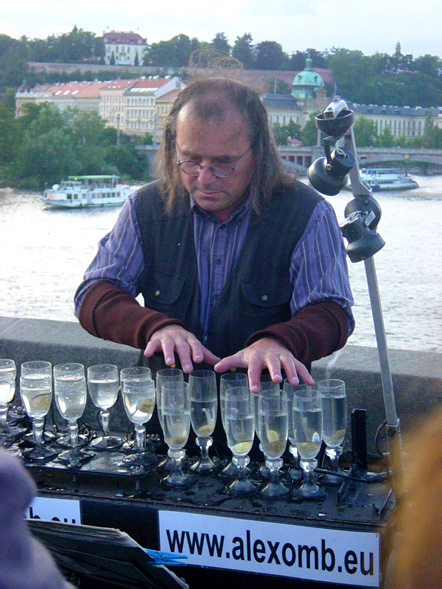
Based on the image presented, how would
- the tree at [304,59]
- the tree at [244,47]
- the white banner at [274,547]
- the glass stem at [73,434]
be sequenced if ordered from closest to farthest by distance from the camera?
the white banner at [274,547], the glass stem at [73,434], the tree at [304,59], the tree at [244,47]

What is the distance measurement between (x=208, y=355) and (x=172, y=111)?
2.95ft

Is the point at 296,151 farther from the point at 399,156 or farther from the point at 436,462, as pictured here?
the point at 436,462

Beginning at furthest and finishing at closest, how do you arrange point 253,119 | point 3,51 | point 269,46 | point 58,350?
point 3,51 → point 269,46 → point 58,350 → point 253,119

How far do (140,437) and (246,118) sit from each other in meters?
1.09

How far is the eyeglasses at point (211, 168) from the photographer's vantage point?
2730mm

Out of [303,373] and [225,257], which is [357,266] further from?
[303,373]

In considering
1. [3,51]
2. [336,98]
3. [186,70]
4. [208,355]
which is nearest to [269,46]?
[186,70]

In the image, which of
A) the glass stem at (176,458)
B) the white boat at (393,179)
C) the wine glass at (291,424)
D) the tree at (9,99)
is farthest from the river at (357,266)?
the glass stem at (176,458)

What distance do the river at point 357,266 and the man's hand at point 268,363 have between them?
2.50 ft

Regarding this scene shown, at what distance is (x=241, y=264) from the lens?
2848 mm

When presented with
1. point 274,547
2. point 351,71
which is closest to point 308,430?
point 274,547

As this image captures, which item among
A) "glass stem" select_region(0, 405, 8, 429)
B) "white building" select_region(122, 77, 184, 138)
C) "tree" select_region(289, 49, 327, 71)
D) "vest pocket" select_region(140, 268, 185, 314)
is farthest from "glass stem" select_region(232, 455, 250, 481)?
"white building" select_region(122, 77, 184, 138)

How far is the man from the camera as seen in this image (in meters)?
2.72

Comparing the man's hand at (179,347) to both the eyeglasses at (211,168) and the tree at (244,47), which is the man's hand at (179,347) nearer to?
the eyeglasses at (211,168)
